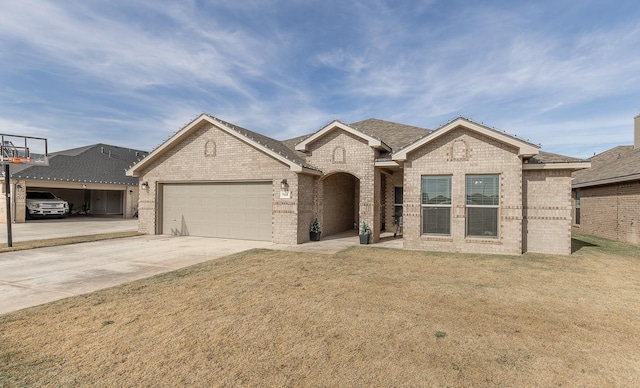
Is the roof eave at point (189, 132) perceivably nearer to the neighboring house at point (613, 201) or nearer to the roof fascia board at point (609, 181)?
the roof fascia board at point (609, 181)

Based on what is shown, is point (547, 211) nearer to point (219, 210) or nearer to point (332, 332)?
point (332, 332)

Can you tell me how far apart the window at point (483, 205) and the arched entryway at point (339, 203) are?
634 cm

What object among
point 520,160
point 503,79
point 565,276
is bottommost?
point 565,276

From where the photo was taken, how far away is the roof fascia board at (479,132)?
9.98 m

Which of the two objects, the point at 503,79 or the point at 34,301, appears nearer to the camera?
the point at 34,301

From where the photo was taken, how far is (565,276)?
296 inches

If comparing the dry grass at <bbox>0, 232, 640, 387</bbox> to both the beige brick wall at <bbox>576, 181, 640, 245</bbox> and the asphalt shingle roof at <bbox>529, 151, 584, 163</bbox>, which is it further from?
the beige brick wall at <bbox>576, 181, 640, 245</bbox>

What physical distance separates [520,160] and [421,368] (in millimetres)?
9517

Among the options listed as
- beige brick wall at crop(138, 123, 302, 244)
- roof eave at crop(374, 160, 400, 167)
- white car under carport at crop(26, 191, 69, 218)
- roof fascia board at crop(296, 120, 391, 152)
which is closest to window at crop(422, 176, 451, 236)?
roof eave at crop(374, 160, 400, 167)

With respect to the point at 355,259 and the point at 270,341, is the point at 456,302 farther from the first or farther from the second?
the point at 355,259

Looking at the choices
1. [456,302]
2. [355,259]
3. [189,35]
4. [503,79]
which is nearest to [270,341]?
[456,302]

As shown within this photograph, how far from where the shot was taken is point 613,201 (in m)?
15.0

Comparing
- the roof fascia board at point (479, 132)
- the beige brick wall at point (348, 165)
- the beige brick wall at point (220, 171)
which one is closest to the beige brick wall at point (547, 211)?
the roof fascia board at point (479, 132)

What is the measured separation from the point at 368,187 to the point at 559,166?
22.1ft
